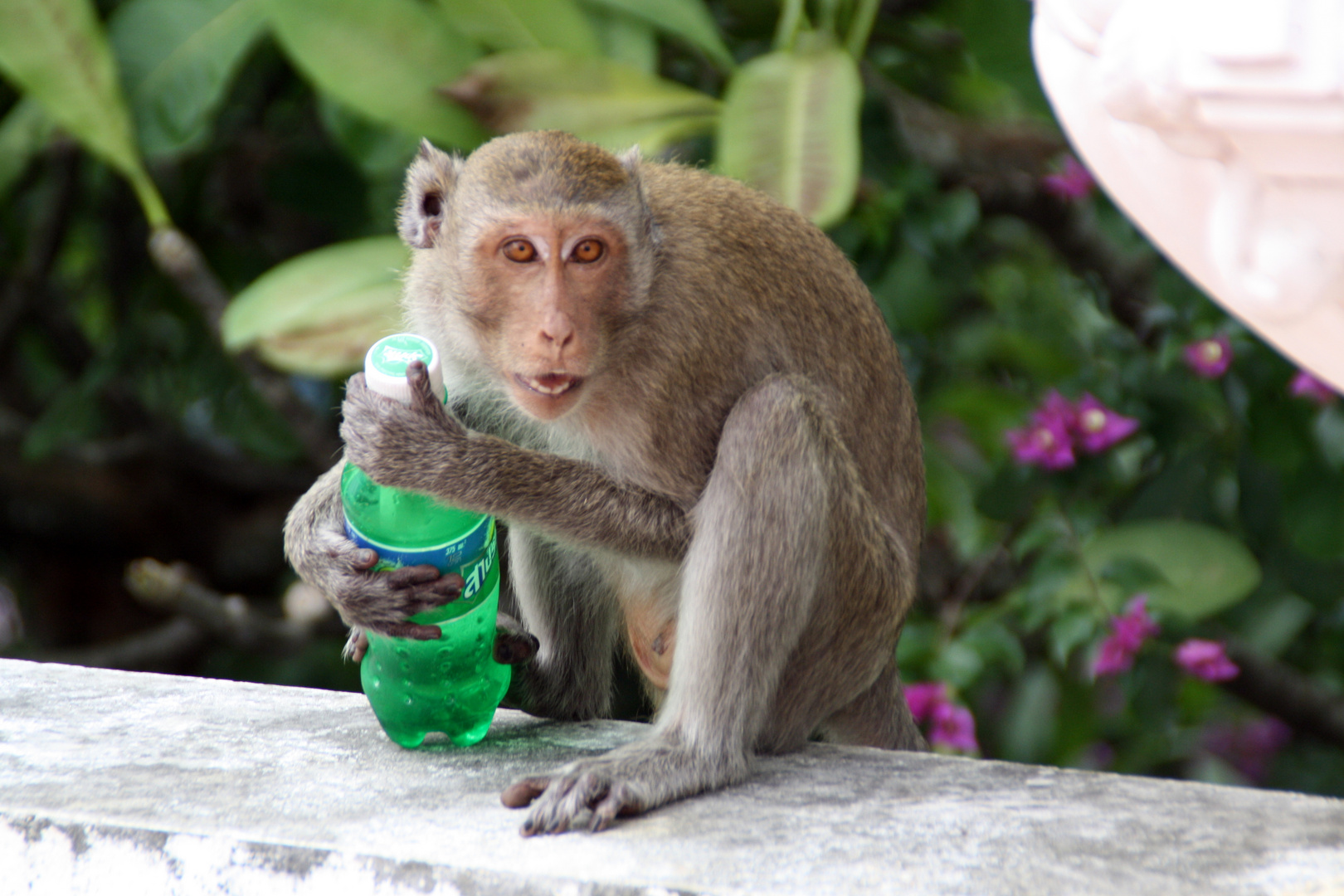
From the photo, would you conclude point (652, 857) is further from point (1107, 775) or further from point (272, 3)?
point (272, 3)

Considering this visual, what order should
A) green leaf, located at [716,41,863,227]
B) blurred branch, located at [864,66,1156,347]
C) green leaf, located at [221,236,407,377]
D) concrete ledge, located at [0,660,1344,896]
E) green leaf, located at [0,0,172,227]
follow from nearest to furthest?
concrete ledge, located at [0,660,1344,896] → green leaf, located at [716,41,863,227] → green leaf, located at [221,236,407,377] → green leaf, located at [0,0,172,227] → blurred branch, located at [864,66,1156,347]

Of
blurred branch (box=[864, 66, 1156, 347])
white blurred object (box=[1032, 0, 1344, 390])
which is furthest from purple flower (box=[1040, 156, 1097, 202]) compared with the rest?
white blurred object (box=[1032, 0, 1344, 390])

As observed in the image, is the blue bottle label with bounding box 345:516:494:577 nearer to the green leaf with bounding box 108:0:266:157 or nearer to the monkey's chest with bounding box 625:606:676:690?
the monkey's chest with bounding box 625:606:676:690

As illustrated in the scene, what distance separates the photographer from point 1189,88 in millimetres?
1101

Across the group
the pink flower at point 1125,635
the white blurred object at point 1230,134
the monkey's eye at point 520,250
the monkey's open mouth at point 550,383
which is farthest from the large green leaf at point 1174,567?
the white blurred object at point 1230,134

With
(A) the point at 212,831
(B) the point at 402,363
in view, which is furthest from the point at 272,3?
(A) the point at 212,831

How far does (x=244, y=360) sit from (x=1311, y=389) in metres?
2.97

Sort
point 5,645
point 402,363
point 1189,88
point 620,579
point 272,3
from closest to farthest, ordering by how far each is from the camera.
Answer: point 1189,88 → point 402,363 → point 620,579 → point 272,3 → point 5,645

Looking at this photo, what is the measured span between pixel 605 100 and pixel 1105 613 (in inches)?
66.2

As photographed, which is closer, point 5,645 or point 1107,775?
point 1107,775

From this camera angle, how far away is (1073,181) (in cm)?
376

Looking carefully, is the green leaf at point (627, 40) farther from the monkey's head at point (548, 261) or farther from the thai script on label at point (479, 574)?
the thai script on label at point (479, 574)

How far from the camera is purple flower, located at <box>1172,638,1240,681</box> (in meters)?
3.32

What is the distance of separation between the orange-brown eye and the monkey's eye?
0.22ft
